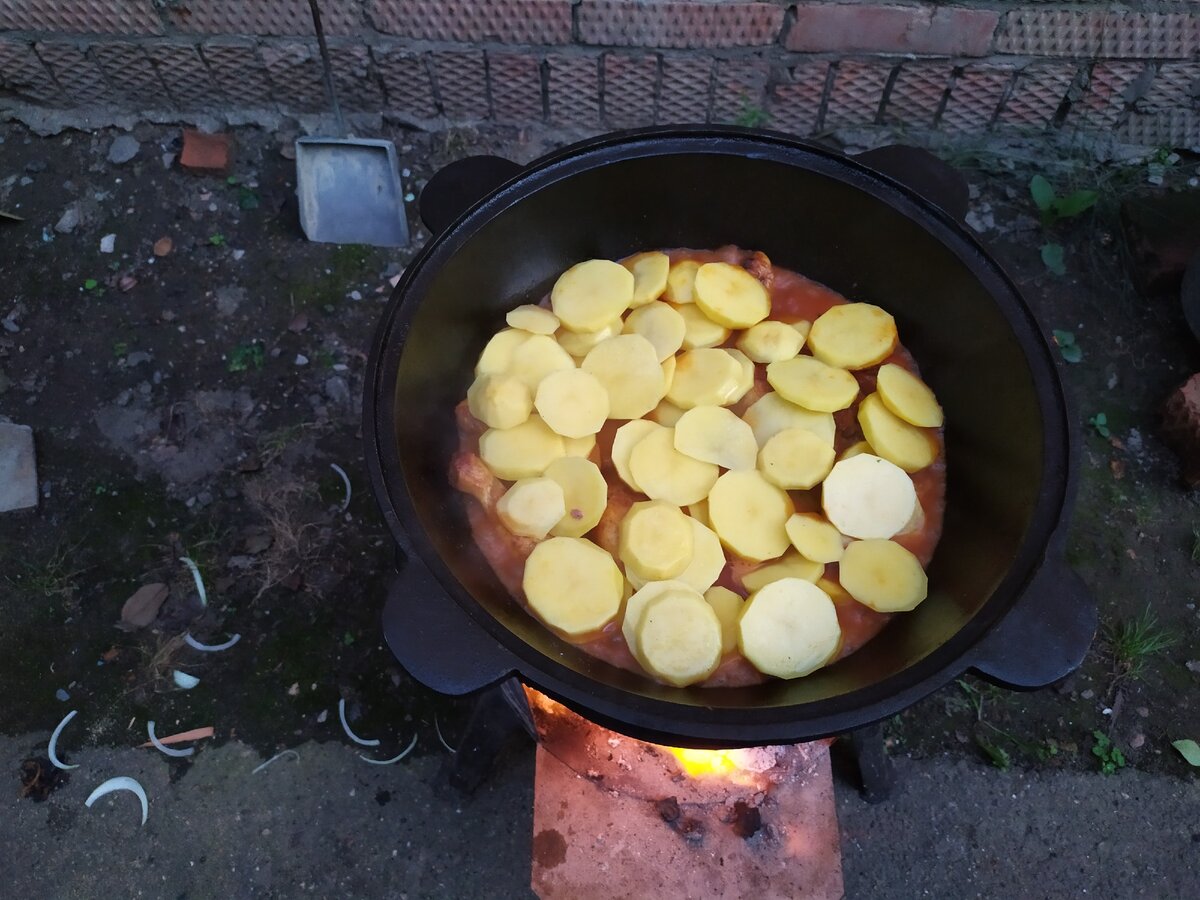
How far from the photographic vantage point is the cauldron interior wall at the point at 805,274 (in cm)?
160

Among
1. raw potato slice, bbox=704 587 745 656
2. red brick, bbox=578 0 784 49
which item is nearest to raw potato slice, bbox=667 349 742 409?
raw potato slice, bbox=704 587 745 656

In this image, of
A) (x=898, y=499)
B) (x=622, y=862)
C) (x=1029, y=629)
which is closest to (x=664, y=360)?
(x=898, y=499)

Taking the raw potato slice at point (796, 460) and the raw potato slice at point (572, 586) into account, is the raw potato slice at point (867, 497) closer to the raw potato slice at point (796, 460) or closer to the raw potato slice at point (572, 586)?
the raw potato slice at point (796, 460)

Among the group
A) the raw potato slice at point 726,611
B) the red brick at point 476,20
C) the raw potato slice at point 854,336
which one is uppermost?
the red brick at point 476,20

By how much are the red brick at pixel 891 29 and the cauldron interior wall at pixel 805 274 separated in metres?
1.03

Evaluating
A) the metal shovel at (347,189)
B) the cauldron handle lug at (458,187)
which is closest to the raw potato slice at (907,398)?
the cauldron handle lug at (458,187)

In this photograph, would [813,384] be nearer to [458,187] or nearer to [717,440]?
[717,440]

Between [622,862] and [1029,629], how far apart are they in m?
1.05

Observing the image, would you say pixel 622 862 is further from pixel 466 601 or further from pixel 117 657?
pixel 117 657

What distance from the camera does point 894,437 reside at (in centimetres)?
189

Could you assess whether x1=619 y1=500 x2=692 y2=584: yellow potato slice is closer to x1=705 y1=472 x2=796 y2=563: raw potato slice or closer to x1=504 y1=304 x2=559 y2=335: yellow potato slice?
x1=705 y1=472 x2=796 y2=563: raw potato slice

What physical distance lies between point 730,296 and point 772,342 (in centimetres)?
15

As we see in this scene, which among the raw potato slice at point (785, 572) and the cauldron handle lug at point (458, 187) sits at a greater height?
the cauldron handle lug at point (458, 187)

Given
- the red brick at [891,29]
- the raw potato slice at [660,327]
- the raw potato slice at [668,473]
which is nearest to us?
the raw potato slice at [668,473]
